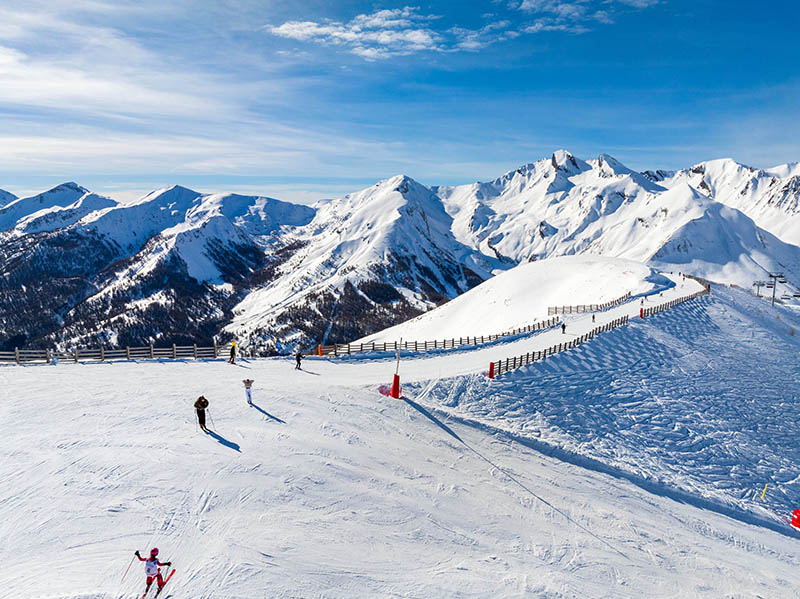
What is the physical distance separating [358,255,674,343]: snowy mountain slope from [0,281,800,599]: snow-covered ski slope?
34.2m

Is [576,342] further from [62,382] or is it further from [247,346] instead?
[247,346]

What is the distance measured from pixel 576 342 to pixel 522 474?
20289mm

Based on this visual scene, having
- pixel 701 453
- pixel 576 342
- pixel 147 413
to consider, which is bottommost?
pixel 701 453

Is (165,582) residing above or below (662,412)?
below

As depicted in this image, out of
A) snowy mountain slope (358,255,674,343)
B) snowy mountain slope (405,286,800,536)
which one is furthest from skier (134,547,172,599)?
snowy mountain slope (358,255,674,343)

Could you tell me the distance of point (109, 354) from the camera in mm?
31078

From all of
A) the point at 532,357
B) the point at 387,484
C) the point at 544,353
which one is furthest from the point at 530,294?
the point at 387,484

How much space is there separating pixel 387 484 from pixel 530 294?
6864 cm

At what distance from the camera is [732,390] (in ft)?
119

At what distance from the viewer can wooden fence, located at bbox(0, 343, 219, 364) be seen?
29656mm

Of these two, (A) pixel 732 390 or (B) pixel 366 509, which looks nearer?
(B) pixel 366 509

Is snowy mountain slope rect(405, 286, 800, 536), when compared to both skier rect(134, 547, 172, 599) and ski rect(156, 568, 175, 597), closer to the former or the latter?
ski rect(156, 568, 175, 597)

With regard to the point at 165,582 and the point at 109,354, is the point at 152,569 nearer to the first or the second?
the point at 165,582

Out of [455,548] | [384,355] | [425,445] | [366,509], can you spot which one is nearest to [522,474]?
[425,445]
